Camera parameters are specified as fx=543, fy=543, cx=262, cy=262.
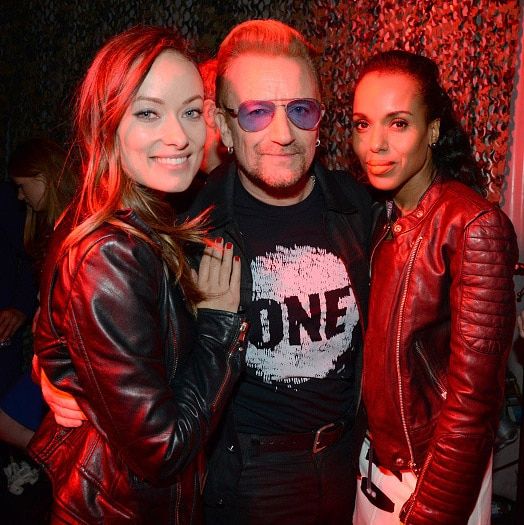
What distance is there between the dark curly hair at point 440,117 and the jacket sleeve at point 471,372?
38 centimetres

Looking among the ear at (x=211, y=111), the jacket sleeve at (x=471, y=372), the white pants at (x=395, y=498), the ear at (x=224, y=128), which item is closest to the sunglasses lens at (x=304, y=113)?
the ear at (x=224, y=128)

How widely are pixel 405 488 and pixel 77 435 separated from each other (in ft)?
3.73

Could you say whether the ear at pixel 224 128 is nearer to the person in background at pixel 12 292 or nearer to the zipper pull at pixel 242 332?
the zipper pull at pixel 242 332

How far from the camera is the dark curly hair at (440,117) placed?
6.43ft

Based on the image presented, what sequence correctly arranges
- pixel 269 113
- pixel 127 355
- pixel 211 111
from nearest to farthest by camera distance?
1. pixel 127 355
2. pixel 269 113
3. pixel 211 111

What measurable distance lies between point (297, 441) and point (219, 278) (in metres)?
0.79

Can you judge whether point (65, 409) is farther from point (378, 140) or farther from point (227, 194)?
point (378, 140)

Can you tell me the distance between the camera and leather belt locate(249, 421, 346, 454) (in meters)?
2.10

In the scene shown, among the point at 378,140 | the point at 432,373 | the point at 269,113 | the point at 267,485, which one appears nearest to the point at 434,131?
the point at 378,140

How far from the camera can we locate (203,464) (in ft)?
5.94

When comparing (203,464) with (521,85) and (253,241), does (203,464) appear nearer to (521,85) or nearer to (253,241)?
(253,241)

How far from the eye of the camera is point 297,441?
2113 millimetres

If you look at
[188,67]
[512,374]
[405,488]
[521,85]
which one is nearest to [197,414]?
[405,488]

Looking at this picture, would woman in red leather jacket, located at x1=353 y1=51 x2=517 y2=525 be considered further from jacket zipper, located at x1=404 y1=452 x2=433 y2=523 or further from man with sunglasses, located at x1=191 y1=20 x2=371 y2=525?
man with sunglasses, located at x1=191 y1=20 x2=371 y2=525
